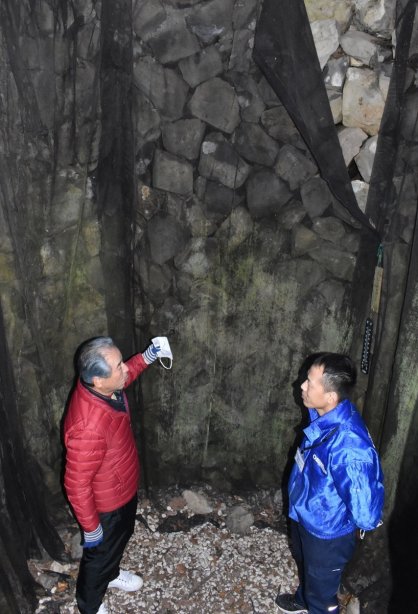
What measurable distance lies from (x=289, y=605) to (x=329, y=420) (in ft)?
4.48

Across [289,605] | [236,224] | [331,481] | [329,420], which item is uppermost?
[236,224]

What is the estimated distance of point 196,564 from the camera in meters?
3.54

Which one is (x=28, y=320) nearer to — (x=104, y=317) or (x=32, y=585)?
(x=104, y=317)

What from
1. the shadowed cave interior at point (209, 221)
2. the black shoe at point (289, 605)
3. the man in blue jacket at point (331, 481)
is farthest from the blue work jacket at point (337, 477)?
the black shoe at point (289, 605)

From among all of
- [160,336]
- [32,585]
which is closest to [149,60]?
[160,336]

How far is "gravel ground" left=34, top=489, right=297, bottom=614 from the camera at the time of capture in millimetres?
3314

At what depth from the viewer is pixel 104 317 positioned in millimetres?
3408

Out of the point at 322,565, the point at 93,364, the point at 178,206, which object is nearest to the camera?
the point at 93,364

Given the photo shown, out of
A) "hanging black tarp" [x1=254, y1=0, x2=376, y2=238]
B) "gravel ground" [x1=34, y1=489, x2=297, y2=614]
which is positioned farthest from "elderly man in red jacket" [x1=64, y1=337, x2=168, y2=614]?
"hanging black tarp" [x1=254, y1=0, x2=376, y2=238]

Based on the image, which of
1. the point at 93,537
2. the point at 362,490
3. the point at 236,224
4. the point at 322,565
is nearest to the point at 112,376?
the point at 93,537

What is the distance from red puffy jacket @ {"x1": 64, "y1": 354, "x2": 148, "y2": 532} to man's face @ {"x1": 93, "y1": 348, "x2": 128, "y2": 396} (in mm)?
58

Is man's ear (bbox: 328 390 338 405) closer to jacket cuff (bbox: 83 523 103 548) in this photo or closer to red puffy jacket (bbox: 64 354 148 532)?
red puffy jacket (bbox: 64 354 148 532)

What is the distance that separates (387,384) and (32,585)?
87.4 inches

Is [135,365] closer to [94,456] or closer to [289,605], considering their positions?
[94,456]
